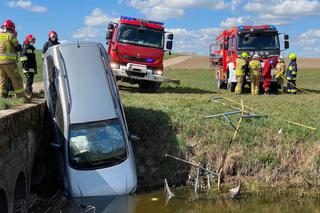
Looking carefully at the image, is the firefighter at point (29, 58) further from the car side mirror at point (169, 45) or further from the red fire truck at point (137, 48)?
the car side mirror at point (169, 45)

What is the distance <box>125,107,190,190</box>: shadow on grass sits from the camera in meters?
10.3

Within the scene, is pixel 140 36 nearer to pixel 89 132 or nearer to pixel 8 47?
pixel 8 47

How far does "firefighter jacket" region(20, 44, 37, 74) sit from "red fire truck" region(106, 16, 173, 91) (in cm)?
464

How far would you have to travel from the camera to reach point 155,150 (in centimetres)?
1063

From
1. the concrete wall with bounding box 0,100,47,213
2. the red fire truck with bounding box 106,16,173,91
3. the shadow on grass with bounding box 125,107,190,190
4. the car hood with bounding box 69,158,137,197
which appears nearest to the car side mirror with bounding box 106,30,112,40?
the red fire truck with bounding box 106,16,173,91

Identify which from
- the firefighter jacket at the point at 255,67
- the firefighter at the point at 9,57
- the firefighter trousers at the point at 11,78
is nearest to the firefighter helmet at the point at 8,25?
the firefighter at the point at 9,57

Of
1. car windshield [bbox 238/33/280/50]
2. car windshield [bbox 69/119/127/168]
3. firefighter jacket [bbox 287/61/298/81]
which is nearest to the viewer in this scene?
car windshield [bbox 69/119/127/168]

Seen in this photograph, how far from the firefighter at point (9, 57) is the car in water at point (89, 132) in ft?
3.97

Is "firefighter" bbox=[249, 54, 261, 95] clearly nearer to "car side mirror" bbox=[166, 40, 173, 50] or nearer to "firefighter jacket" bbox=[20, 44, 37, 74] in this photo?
"car side mirror" bbox=[166, 40, 173, 50]

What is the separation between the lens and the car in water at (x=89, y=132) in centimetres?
827

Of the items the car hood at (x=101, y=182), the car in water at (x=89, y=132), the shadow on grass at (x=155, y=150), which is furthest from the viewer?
the shadow on grass at (x=155, y=150)

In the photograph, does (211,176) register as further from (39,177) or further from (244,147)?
(39,177)

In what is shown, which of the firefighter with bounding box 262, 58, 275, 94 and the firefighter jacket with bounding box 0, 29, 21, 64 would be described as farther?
the firefighter with bounding box 262, 58, 275, 94

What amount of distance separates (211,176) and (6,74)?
205 inches
